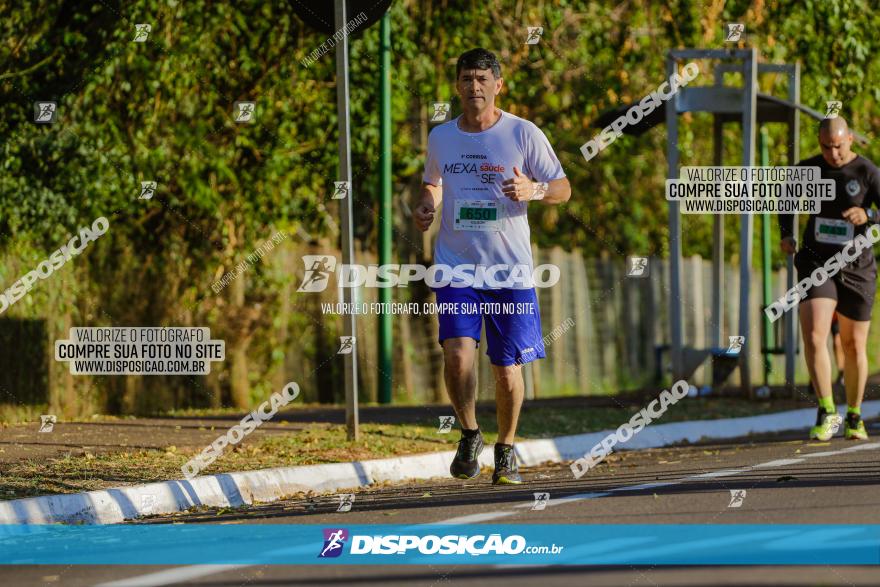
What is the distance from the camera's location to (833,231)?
11672 mm

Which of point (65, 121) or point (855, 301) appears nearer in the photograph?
point (855, 301)

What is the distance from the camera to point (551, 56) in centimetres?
1997

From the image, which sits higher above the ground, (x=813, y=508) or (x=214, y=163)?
(x=214, y=163)

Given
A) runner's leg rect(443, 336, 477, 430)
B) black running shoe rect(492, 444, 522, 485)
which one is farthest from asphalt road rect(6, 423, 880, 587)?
runner's leg rect(443, 336, 477, 430)

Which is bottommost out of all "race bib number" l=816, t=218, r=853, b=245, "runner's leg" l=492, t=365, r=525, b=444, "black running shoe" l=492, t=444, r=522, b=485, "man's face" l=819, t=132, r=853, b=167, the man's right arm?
"black running shoe" l=492, t=444, r=522, b=485

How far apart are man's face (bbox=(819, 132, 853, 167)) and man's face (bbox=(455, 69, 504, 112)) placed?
11.8 feet

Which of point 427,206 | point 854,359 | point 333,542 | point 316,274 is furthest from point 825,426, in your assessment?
point 316,274

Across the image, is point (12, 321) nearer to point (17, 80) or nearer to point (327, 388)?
point (17, 80)

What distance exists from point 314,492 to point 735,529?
3.54m

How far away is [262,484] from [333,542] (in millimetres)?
2823

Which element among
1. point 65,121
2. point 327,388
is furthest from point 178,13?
point 327,388

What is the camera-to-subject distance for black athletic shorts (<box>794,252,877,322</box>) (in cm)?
1173

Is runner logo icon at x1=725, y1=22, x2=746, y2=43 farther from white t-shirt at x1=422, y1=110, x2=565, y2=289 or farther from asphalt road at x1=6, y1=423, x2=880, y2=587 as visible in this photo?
white t-shirt at x1=422, y1=110, x2=565, y2=289

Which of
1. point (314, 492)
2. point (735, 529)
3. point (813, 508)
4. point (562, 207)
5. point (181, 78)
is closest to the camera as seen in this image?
point (735, 529)
